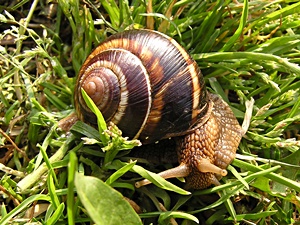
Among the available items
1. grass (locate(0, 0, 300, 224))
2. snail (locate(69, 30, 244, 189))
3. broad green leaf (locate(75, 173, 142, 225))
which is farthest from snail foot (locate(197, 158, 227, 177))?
broad green leaf (locate(75, 173, 142, 225))

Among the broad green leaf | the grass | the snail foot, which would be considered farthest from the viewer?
the grass

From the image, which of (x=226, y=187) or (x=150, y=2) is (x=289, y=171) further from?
(x=150, y=2)

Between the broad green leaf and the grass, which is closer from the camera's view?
the broad green leaf

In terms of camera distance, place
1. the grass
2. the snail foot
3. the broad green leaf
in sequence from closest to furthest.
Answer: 1. the broad green leaf
2. the snail foot
3. the grass

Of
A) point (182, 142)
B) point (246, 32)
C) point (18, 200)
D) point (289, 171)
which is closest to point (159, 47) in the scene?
point (182, 142)

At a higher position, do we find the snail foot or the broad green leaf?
the broad green leaf

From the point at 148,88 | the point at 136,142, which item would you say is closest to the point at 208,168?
the point at 136,142

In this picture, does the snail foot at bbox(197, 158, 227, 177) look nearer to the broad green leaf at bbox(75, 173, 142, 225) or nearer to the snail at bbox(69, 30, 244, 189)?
the snail at bbox(69, 30, 244, 189)

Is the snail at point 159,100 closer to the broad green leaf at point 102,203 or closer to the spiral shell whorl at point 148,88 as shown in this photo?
the spiral shell whorl at point 148,88
